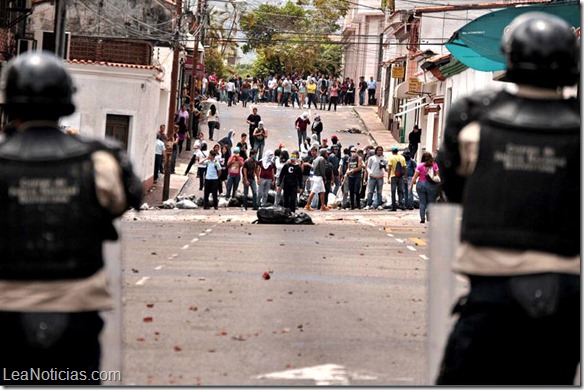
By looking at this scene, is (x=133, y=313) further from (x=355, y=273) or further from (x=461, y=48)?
(x=461, y=48)

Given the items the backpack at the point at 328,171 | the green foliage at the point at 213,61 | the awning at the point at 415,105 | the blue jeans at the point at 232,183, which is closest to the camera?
the blue jeans at the point at 232,183

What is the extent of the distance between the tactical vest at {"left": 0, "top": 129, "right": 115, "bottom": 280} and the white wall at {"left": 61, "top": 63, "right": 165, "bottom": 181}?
3571cm

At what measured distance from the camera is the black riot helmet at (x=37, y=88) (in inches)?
212

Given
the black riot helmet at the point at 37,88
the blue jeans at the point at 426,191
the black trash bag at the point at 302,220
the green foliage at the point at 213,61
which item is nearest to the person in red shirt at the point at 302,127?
the blue jeans at the point at 426,191

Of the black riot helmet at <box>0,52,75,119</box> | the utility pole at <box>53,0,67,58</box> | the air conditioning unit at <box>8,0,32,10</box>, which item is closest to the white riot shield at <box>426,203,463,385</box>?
the black riot helmet at <box>0,52,75,119</box>

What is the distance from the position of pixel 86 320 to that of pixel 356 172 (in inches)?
1281

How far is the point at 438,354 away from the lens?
567 centimetres

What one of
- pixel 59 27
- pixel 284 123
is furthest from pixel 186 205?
pixel 284 123

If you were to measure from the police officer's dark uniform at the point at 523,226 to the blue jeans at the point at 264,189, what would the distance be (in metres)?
30.7

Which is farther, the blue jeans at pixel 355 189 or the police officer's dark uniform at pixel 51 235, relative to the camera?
the blue jeans at pixel 355 189

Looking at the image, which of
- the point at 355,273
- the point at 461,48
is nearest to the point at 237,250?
the point at 355,273

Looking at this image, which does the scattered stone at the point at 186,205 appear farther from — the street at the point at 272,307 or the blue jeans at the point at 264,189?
the street at the point at 272,307

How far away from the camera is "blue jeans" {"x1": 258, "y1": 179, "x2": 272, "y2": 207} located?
36250 mm

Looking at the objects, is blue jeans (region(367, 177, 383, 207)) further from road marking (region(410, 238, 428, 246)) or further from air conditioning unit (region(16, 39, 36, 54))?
road marking (region(410, 238, 428, 246))
